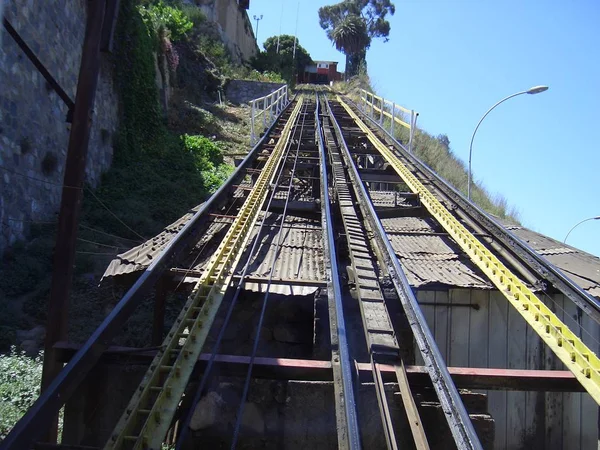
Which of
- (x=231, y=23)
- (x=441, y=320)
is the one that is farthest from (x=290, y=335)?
(x=231, y=23)

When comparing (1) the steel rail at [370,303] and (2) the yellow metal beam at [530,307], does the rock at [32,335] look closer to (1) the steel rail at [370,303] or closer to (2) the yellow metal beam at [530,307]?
(1) the steel rail at [370,303]

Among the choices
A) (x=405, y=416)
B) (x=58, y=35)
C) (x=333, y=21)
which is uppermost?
(x=333, y=21)

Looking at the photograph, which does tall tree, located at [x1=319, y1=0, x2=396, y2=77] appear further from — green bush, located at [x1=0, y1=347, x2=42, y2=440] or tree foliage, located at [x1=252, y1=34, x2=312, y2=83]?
green bush, located at [x1=0, y1=347, x2=42, y2=440]

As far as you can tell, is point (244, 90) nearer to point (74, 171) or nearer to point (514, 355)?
point (74, 171)

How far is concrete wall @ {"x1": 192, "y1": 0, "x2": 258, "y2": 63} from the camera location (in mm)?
39688

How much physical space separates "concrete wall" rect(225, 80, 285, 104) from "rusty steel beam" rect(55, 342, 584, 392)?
28.6 metres

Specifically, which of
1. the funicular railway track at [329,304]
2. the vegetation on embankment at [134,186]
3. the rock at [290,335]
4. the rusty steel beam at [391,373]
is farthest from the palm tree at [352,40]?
the rusty steel beam at [391,373]

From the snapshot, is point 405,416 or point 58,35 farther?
point 58,35

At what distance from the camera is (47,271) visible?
9.34 m

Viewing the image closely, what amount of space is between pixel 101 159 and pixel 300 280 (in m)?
10.6

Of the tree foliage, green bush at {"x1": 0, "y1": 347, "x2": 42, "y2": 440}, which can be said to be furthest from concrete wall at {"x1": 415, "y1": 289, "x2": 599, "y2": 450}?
the tree foliage

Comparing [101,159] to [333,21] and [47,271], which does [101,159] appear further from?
[333,21]

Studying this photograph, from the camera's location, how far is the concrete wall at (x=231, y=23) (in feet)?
130

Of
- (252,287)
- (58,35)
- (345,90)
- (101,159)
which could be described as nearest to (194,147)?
(101,159)
